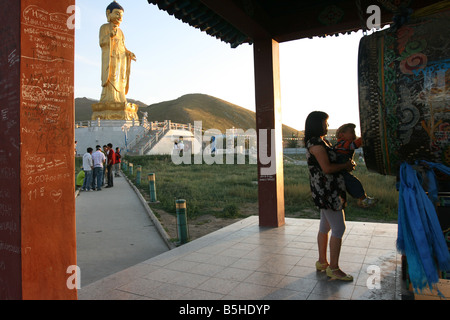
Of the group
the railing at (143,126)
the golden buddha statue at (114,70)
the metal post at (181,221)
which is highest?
the golden buddha statue at (114,70)

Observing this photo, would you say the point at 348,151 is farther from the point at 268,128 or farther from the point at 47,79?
the point at 268,128

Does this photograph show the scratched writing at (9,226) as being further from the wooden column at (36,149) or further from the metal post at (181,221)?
the metal post at (181,221)

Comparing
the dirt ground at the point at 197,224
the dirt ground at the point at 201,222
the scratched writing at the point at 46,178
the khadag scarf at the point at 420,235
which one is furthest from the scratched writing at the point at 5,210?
the dirt ground at the point at 197,224

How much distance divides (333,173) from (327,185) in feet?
0.45

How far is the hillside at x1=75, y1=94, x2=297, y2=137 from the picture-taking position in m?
95.7

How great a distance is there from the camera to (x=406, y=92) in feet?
7.45

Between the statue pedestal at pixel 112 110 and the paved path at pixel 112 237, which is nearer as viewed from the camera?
the paved path at pixel 112 237

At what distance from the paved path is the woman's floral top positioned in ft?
10.8

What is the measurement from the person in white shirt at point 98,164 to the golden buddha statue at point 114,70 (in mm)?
19762

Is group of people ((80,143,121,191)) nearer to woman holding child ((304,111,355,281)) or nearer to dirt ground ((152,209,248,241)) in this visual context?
dirt ground ((152,209,248,241))

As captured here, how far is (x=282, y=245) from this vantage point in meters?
5.14

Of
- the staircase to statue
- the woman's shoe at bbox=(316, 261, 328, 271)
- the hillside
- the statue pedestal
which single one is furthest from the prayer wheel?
the hillside

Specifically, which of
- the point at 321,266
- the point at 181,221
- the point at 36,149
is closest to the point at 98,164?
the point at 181,221

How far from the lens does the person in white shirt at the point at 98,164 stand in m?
13.5
